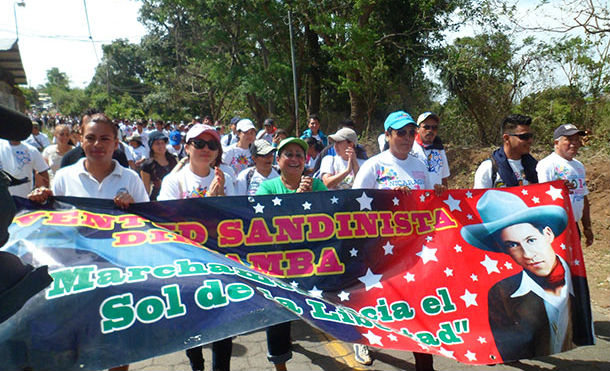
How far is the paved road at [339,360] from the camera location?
381 cm

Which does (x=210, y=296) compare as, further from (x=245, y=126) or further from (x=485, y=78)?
(x=485, y=78)

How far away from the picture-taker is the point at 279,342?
10.1 ft

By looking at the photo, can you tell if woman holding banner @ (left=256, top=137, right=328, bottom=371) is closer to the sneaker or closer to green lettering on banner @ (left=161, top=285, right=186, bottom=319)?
green lettering on banner @ (left=161, top=285, right=186, bottom=319)

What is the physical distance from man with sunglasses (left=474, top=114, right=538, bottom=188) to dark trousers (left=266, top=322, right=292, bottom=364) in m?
2.34

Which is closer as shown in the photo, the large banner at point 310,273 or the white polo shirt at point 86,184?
the large banner at point 310,273

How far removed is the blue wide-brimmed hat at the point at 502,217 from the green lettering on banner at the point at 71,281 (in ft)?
8.87

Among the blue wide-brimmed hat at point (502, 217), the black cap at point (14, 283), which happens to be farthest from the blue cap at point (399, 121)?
the black cap at point (14, 283)

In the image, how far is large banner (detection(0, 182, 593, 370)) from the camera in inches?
90.9

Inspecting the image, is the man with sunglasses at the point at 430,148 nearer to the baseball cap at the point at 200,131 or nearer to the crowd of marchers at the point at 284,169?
the crowd of marchers at the point at 284,169

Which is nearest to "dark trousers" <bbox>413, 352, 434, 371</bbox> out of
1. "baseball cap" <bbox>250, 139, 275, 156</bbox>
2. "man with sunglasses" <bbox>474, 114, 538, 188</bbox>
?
"man with sunglasses" <bbox>474, 114, 538, 188</bbox>

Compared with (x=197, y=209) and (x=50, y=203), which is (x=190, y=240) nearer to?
(x=197, y=209)

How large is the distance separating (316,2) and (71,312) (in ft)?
51.4

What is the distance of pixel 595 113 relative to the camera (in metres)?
11.7

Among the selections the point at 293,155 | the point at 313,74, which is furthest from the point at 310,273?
the point at 313,74
